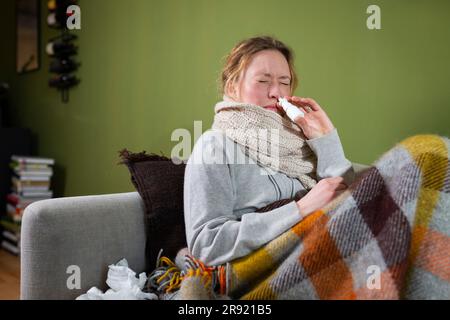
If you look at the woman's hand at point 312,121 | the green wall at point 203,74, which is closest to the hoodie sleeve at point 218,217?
the woman's hand at point 312,121

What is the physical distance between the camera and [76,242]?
98 cm

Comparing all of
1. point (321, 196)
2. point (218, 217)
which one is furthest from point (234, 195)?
point (321, 196)

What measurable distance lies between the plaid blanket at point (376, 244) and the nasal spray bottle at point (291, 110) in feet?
1.04

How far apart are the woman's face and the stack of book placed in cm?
214

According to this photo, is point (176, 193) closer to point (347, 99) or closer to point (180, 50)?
point (347, 99)

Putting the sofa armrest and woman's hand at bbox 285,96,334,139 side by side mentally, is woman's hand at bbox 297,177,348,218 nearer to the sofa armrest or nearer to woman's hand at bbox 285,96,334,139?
woman's hand at bbox 285,96,334,139

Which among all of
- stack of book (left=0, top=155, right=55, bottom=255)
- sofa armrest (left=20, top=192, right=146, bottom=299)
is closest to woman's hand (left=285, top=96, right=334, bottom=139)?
sofa armrest (left=20, top=192, right=146, bottom=299)

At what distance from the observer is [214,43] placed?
183 centimetres

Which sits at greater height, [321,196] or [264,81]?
[264,81]

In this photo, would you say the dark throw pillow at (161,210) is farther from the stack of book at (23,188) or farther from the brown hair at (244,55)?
the stack of book at (23,188)

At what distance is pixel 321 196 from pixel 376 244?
0.19 m

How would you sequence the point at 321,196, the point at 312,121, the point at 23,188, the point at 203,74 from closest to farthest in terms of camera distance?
the point at 321,196 → the point at 312,121 → the point at 203,74 → the point at 23,188

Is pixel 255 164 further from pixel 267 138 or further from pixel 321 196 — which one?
pixel 321 196
